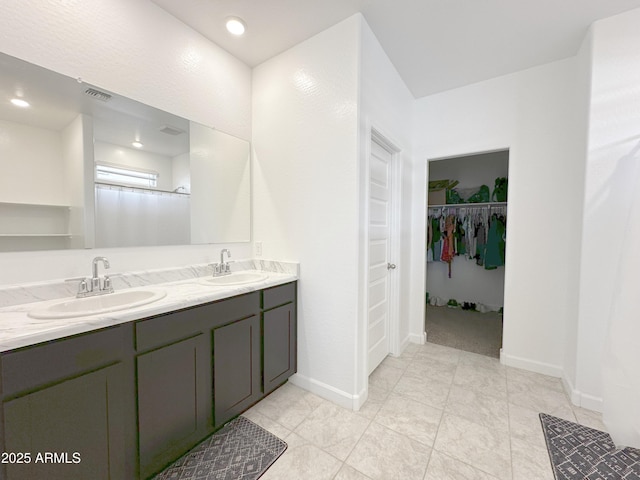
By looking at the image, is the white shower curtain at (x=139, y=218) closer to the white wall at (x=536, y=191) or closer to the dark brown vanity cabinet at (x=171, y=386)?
the dark brown vanity cabinet at (x=171, y=386)

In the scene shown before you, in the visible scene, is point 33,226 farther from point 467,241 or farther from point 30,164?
point 467,241

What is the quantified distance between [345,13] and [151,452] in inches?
111

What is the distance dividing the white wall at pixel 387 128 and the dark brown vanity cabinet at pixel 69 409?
1400mm

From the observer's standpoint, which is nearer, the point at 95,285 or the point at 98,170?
the point at 95,285

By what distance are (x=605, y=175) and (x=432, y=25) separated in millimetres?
1633

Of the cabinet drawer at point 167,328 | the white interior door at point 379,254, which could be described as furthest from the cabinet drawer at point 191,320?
the white interior door at point 379,254

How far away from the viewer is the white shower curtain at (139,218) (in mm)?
1570

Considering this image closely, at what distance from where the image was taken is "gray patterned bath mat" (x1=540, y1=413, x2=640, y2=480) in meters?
1.36

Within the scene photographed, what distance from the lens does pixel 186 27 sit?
1.87m

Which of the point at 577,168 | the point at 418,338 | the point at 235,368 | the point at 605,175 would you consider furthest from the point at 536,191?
the point at 235,368

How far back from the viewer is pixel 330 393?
6.47ft

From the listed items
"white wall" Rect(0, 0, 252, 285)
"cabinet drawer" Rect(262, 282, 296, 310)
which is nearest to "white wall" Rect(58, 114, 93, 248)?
"white wall" Rect(0, 0, 252, 285)

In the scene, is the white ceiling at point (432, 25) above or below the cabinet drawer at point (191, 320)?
above

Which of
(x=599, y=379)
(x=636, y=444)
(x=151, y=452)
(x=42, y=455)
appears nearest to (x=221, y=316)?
(x=151, y=452)
